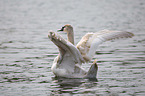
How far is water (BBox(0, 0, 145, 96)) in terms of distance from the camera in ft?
33.4

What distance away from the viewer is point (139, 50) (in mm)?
15922

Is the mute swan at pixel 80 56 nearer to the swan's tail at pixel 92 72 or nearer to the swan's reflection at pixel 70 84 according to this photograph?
the swan's tail at pixel 92 72

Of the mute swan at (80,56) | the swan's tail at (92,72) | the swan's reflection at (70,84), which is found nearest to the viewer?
the swan's reflection at (70,84)

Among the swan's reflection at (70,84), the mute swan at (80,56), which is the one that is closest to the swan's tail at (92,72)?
the mute swan at (80,56)

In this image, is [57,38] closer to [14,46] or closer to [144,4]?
[14,46]

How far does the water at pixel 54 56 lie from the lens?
401 inches

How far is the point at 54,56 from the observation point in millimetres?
15117

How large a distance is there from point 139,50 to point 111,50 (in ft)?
4.29

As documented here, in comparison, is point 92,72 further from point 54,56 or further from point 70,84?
point 54,56

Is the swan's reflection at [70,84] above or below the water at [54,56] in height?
below

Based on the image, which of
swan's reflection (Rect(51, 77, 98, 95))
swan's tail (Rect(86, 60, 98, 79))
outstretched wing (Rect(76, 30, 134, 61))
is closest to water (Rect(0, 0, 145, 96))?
swan's reflection (Rect(51, 77, 98, 95))

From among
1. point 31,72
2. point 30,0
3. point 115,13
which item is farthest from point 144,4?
point 31,72

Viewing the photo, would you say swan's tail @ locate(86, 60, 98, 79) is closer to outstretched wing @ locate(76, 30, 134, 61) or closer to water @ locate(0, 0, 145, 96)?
water @ locate(0, 0, 145, 96)

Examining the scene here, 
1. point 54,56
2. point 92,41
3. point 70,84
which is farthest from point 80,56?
point 54,56
